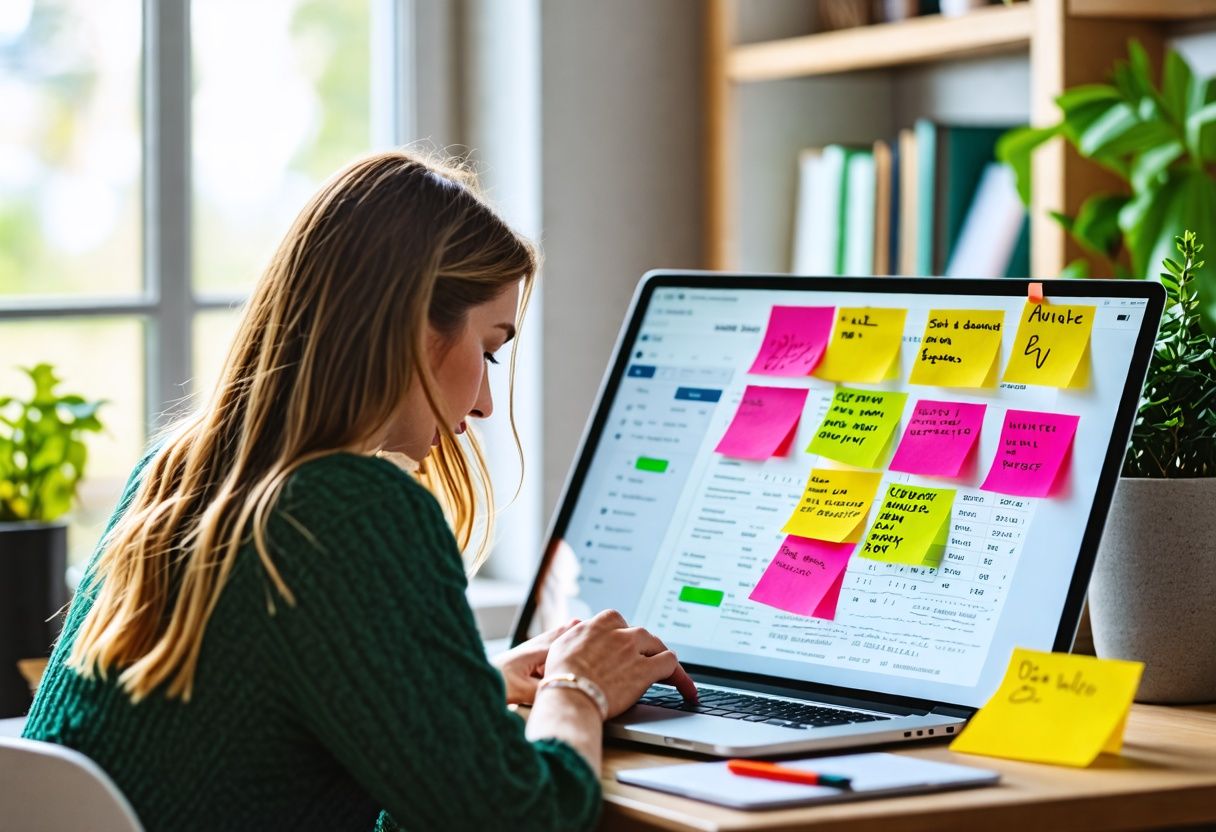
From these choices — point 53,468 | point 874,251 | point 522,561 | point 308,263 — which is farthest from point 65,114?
point 308,263

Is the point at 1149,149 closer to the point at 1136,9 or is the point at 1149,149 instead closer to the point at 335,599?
the point at 1136,9

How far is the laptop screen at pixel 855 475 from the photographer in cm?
119

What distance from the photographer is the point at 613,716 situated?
46.3 inches

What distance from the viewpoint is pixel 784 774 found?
993 mm

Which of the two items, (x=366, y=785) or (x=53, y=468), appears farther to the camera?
(x=53, y=468)

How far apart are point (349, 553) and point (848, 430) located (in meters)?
0.48

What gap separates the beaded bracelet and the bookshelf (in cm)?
106

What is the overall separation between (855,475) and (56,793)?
0.65 m

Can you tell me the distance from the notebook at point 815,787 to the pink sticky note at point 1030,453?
0.25m

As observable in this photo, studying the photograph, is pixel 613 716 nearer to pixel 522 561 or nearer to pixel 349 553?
pixel 349 553

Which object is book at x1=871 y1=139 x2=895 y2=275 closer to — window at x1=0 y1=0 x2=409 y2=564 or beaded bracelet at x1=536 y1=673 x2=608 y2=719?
window at x1=0 y1=0 x2=409 y2=564

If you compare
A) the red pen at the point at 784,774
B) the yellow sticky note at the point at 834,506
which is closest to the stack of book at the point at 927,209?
the yellow sticky note at the point at 834,506

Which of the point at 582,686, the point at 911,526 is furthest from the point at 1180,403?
the point at 582,686

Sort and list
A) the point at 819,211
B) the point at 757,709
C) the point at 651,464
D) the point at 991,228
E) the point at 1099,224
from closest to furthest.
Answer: the point at 757,709 < the point at 651,464 < the point at 1099,224 < the point at 991,228 < the point at 819,211
